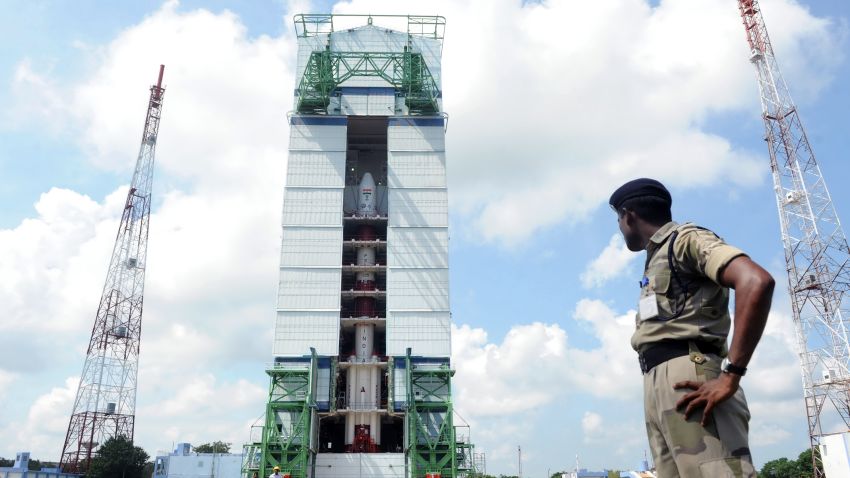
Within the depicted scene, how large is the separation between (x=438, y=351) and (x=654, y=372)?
4068cm

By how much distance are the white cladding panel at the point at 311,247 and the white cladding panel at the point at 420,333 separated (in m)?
5.96

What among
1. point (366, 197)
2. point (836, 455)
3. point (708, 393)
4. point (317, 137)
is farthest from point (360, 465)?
point (708, 393)

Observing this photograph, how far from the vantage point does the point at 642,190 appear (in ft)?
14.7

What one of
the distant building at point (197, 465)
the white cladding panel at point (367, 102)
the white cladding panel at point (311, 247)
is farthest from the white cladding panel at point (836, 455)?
the distant building at point (197, 465)

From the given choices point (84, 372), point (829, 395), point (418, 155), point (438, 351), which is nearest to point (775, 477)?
Result: point (829, 395)

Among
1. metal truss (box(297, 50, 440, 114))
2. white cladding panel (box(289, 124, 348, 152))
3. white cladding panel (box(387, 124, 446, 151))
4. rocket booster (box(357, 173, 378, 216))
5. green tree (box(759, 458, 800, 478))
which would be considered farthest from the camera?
green tree (box(759, 458, 800, 478))

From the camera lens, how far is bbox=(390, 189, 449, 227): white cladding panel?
47.6 metres

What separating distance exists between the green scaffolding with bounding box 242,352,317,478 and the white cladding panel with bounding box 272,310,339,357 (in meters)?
1.03

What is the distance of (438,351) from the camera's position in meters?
44.2

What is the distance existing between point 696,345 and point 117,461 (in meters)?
59.6

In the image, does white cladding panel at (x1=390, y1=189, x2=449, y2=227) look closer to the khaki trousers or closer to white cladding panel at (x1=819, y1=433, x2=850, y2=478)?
white cladding panel at (x1=819, y1=433, x2=850, y2=478)

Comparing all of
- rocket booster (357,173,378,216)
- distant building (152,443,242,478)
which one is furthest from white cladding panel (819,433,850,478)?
distant building (152,443,242,478)

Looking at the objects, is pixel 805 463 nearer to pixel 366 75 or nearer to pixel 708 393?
pixel 366 75

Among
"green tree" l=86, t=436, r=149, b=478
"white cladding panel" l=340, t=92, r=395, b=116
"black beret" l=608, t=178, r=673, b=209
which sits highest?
"white cladding panel" l=340, t=92, r=395, b=116
